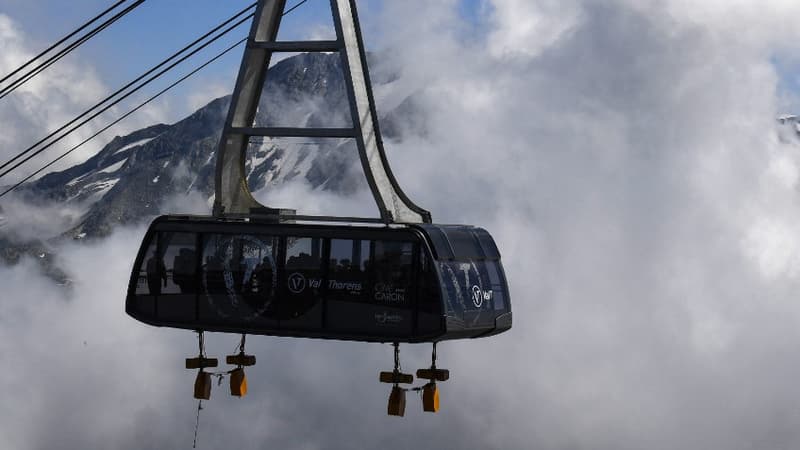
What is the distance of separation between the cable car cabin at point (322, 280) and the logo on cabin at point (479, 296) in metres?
0.03

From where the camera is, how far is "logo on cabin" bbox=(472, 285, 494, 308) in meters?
49.3

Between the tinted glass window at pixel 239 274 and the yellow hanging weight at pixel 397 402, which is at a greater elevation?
the tinted glass window at pixel 239 274

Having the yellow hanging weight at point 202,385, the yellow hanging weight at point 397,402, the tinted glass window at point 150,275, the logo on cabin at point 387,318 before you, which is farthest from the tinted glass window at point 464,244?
the yellow hanging weight at point 202,385

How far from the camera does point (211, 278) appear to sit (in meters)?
51.2

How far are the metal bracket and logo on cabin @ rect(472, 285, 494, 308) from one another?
342 cm

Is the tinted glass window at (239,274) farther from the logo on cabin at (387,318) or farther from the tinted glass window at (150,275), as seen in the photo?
the logo on cabin at (387,318)

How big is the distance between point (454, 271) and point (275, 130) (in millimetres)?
7365

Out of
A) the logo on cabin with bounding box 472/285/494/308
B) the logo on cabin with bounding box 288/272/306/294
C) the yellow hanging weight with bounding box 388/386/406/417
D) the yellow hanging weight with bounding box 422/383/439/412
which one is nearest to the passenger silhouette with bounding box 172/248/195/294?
the logo on cabin with bounding box 288/272/306/294

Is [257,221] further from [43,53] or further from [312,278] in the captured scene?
[43,53]

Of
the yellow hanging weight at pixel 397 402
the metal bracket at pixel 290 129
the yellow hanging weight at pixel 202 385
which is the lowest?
the yellow hanging weight at pixel 397 402

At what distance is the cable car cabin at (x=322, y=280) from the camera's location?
48062mm

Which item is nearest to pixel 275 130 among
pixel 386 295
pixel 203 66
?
pixel 386 295

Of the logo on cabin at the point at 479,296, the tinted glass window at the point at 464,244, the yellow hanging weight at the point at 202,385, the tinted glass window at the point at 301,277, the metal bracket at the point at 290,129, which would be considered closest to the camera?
the tinted glass window at the point at 464,244

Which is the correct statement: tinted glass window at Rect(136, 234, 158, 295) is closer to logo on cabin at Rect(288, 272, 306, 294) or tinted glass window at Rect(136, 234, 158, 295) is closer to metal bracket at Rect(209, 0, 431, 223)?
metal bracket at Rect(209, 0, 431, 223)
